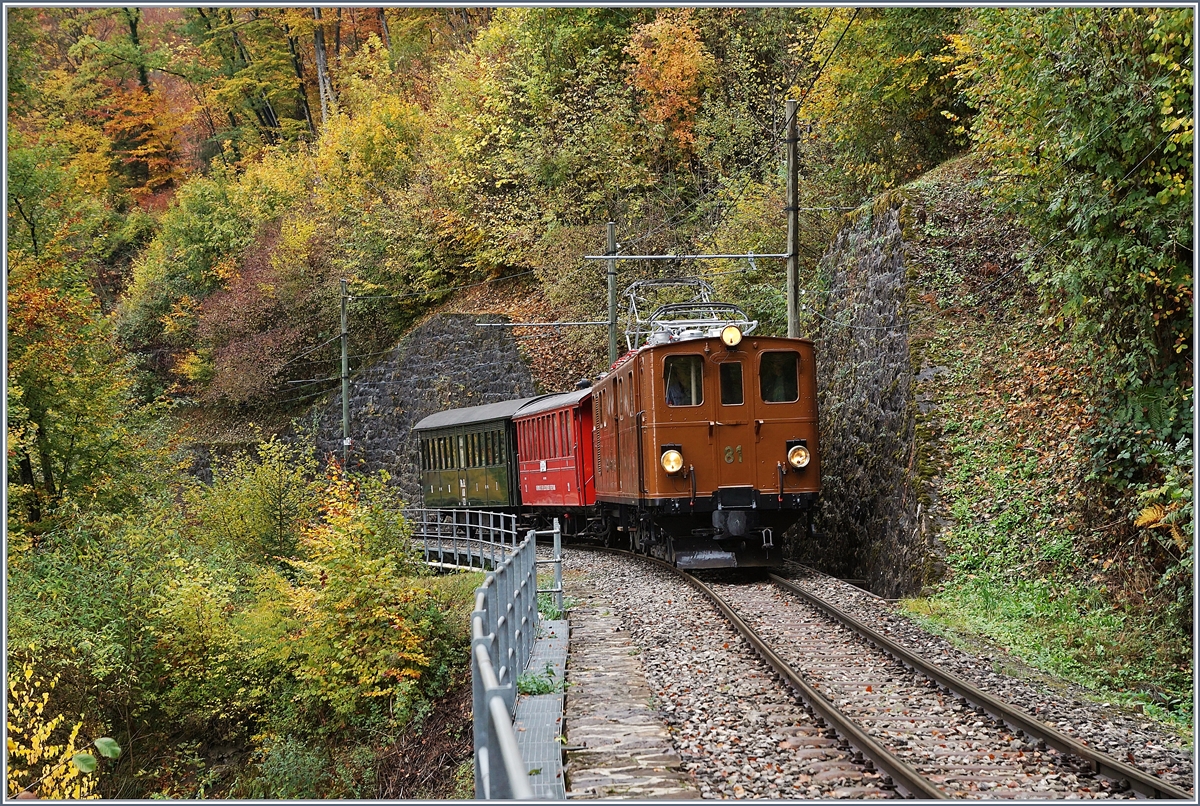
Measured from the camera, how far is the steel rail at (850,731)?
6.20m

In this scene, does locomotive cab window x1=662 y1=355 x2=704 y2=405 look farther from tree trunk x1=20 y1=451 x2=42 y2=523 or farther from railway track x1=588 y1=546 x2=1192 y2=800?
tree trunk x1=20 y1=451 x2=42 y2=523

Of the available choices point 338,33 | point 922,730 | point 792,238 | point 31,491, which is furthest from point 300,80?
point 922,730

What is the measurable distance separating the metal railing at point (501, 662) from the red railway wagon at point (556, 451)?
8.49m

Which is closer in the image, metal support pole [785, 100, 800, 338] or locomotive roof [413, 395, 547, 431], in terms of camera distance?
metal support pole [785, 100, 800, 338]

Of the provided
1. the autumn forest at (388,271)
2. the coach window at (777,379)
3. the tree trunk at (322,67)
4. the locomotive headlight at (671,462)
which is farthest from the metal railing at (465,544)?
the tree trunk at (322,67)

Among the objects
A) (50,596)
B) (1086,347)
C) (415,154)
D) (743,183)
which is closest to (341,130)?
(415,154)

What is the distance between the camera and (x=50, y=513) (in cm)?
2058

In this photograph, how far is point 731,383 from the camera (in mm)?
15617

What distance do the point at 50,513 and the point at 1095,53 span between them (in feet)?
62.1

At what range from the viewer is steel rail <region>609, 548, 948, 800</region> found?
6195 millimetres

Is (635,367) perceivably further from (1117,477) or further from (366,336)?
(366,336)

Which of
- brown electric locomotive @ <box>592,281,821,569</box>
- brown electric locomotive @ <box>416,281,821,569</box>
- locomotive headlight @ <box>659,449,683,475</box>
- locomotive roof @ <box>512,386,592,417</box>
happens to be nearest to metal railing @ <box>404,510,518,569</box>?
locomotive roof @ <box>512,386,592,417</box>

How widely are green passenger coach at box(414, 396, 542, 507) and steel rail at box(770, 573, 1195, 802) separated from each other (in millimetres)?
14827

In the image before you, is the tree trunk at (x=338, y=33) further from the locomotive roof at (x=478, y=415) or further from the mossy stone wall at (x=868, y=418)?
the mossy stone wall at (x=868, y=418)
